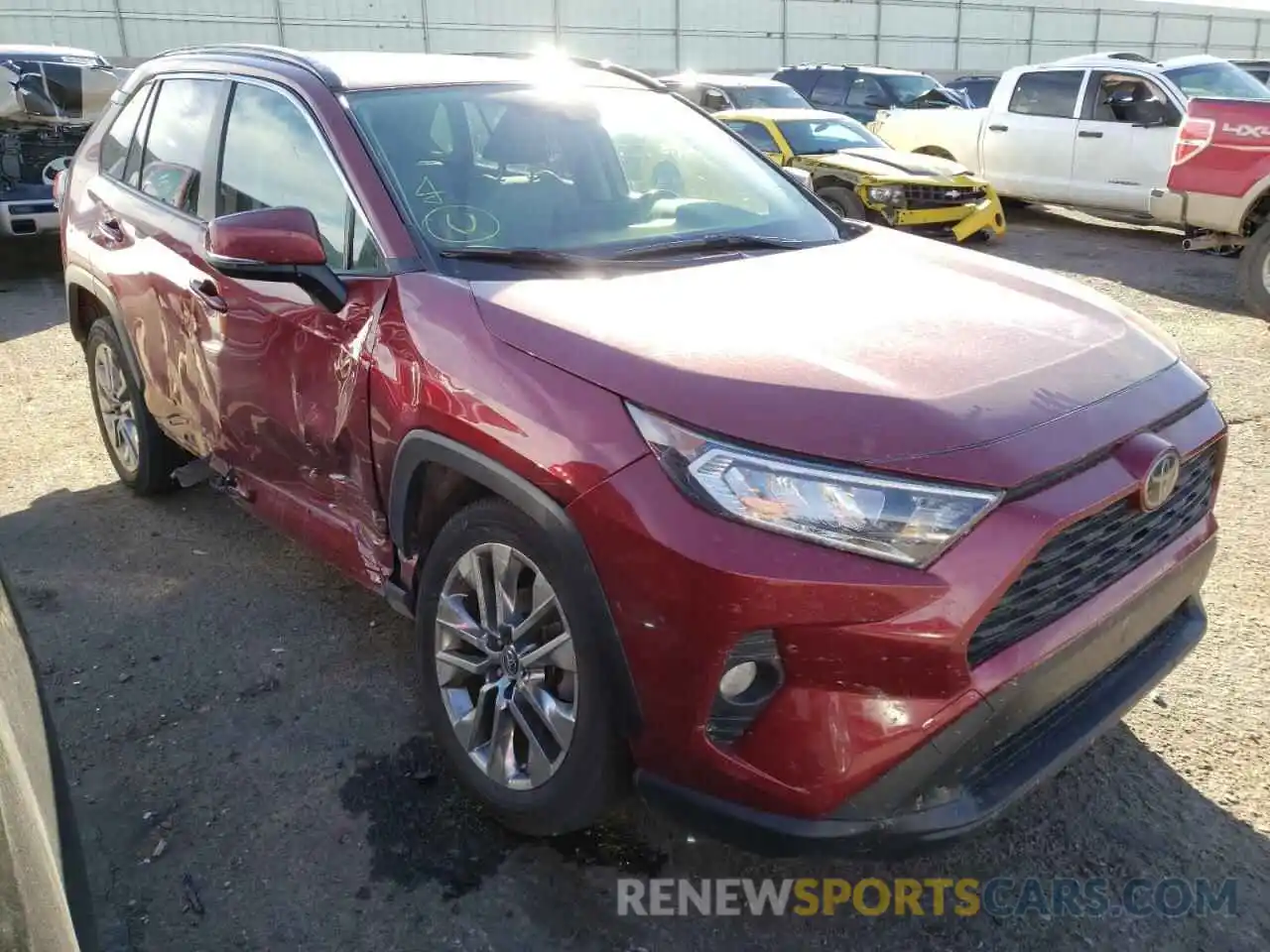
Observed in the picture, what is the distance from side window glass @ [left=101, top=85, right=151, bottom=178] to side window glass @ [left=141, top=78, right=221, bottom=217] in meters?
0.19

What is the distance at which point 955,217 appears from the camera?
10.3 m

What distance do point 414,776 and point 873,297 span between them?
1752 mm

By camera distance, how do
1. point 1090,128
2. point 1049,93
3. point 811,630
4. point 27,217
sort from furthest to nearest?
point 1049,93 < point 1090,128 < point 27,217 < point 811,630

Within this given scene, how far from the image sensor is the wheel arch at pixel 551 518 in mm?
2172

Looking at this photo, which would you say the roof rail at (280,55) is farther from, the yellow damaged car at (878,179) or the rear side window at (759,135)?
the rear side window at (759,135)

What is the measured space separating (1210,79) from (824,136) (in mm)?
3780

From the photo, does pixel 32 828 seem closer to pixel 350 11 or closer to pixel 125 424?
pixel 125 424

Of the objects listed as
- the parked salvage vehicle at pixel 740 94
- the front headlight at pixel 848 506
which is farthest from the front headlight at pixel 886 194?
the front headlight at pixel 848 506

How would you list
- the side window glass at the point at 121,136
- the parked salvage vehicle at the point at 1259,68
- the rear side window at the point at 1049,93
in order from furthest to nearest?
the parked salvage vehicle at the point at 1259,68
the rear side window at the point at 1049,93
the side window glass at the point at 121,136

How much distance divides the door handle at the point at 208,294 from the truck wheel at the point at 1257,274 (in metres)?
7.23

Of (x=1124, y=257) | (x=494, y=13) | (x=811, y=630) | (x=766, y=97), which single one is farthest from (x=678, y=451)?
(x=494, y=13)

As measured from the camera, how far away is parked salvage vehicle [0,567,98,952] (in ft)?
4.45

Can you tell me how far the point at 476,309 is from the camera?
249 centimetres

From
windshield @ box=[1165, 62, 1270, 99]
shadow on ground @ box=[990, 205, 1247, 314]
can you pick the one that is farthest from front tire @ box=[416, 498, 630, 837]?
windshield @ box=[1165, 62, 1270, 99]
